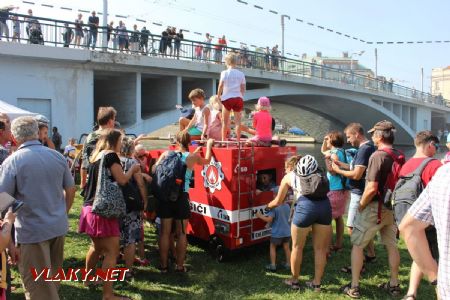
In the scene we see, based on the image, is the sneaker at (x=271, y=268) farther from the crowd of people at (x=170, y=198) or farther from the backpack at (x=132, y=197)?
the backpack at (x=132, y=197)

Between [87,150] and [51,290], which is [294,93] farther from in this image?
[51,290]

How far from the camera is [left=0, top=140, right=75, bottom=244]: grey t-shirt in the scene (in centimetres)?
354

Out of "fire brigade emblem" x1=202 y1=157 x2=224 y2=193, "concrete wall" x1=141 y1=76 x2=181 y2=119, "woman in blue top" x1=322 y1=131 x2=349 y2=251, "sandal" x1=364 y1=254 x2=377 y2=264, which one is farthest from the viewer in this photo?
"concrete wall" x1=141 y1=76 x2=181 y2=119

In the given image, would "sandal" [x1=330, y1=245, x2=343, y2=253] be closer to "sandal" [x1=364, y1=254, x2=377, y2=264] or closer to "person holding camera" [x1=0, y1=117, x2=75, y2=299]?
"sandal" [x1=364, y1=254, x2=377, y2=264]

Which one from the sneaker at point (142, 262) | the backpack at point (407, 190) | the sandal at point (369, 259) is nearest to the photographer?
the backpack at point (407, 190)

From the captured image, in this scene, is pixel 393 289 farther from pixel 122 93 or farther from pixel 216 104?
pixel 122 93

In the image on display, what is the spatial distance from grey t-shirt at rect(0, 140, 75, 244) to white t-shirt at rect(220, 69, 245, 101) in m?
3.66

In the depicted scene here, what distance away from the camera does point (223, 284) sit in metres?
5.23

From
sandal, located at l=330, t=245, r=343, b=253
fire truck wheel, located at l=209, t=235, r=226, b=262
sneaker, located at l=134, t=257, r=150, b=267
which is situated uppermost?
fire truck wheel, located at l=209, t=235, r=226, b=262

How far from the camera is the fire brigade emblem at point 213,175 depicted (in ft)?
19.1

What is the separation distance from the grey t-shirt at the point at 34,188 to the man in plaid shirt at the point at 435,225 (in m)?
2.77

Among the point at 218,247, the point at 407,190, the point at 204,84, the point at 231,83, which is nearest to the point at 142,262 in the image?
the point at 218,247

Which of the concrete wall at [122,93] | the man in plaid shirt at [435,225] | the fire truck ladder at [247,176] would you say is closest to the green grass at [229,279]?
the fire truck ladder at [247,176]

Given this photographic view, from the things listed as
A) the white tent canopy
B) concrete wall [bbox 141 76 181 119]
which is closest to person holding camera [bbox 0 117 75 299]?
the white tent canopy
